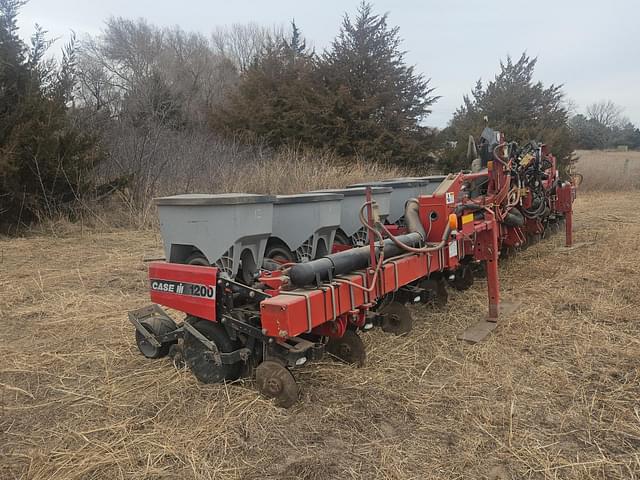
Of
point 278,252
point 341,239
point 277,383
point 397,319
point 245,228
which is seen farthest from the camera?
Result: point 341,239

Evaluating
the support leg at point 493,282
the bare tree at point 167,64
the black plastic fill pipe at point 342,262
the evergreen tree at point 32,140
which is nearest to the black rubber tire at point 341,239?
the black plastic fill pipe at point 342,262

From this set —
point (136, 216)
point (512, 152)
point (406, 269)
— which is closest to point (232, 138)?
point (136, 216)

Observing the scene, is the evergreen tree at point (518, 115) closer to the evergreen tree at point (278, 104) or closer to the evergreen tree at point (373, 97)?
the evergreen tree at point (373, 97)

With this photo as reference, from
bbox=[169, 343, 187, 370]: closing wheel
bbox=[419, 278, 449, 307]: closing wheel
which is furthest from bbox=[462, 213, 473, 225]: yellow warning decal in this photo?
bbox=[169, 343, 187, 370]: closing wheel

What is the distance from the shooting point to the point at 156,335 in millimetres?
3732

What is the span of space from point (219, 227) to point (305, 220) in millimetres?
991

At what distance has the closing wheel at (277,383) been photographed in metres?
2.94

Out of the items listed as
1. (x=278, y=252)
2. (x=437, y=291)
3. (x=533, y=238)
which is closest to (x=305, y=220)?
(x=278, y=252)

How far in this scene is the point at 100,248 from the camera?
28.2 ft

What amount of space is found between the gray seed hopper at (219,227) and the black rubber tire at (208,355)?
14.8 inches

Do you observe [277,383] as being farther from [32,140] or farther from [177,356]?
[32,140]

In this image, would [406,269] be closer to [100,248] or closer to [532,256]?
[532,256]

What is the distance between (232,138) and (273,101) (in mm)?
2013

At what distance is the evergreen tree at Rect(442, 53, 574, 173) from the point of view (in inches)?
735
